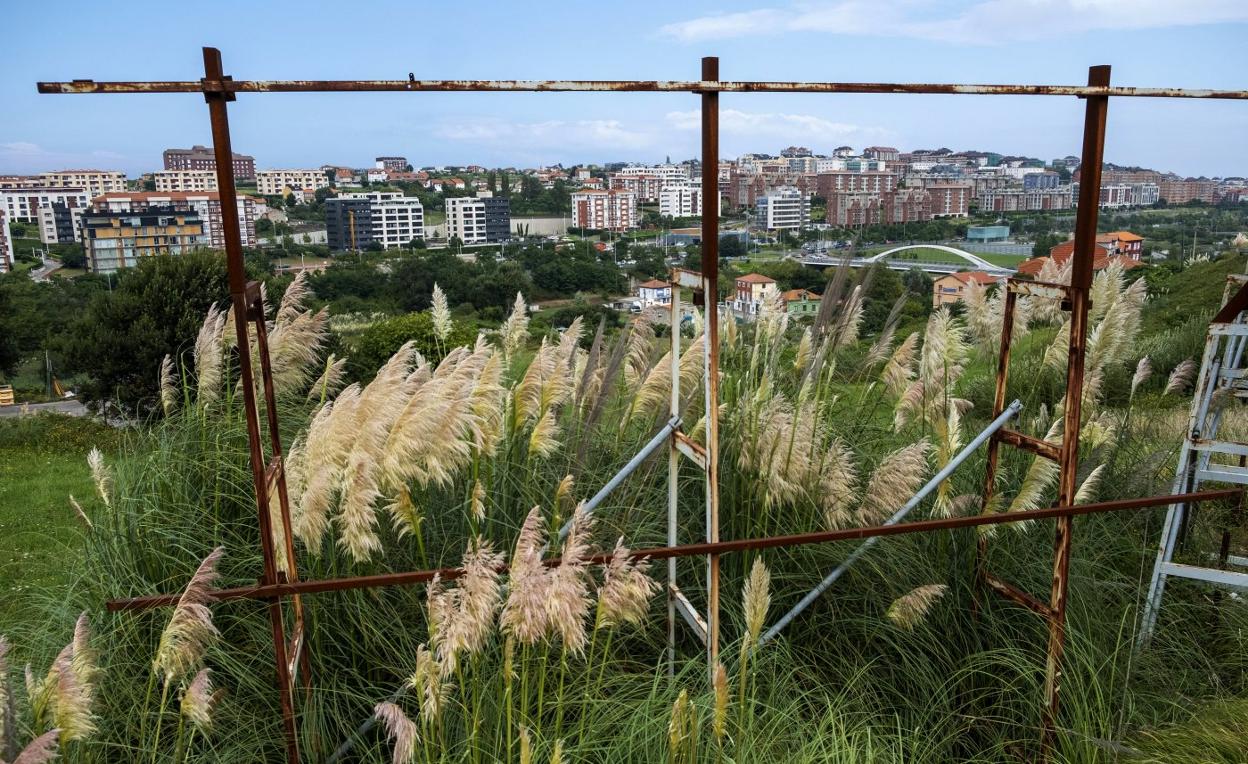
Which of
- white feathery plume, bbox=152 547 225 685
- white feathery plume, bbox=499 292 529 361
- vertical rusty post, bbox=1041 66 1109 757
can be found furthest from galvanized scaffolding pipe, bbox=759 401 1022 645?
white feathery plume, bbox=499 292 529 361

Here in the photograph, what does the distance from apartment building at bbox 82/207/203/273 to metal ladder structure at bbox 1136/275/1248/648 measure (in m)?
72.5

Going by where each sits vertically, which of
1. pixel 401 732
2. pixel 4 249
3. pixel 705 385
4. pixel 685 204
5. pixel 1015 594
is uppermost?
pixel 685 204

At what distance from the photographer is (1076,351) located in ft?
10.2

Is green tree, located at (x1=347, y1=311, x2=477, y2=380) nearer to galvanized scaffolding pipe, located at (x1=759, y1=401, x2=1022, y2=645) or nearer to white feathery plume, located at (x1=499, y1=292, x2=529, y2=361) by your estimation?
white feathery plume, located at (x1=499, y1=292, x2=529, y2=361)

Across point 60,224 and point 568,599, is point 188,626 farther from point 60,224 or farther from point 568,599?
point 60,224

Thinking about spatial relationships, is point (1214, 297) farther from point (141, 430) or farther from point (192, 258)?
point (192, 258)

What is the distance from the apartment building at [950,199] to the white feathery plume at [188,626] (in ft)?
62.5

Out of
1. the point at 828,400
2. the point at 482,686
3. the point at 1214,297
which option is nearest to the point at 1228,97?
the point at 828,400

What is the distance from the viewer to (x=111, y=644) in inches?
119

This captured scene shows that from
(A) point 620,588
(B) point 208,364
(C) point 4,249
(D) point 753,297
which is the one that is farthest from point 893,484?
(C) point 4,249

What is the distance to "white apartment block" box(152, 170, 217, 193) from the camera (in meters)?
119

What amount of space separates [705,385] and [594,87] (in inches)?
39.5

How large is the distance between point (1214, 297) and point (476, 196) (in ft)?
173

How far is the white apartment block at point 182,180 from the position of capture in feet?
391
